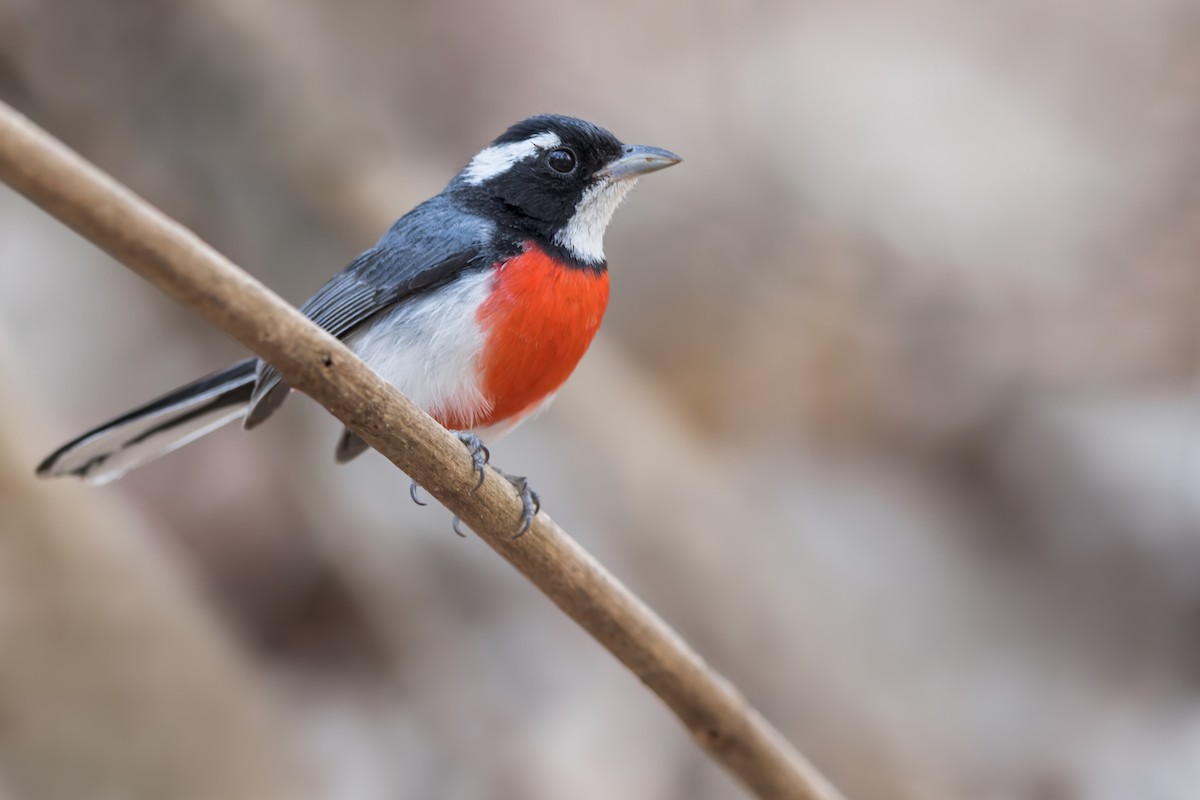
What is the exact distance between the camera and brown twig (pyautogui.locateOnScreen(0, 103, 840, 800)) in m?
1.42

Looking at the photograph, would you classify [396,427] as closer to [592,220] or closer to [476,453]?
[476,453]

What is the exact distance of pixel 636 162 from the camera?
2.77 m

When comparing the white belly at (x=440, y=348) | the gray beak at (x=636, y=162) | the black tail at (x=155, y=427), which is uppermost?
the gray beak at (x=636, y=162)

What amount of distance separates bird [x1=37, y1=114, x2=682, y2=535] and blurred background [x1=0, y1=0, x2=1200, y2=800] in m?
1.76

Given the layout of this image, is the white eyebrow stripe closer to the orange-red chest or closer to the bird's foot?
the orange-red chest

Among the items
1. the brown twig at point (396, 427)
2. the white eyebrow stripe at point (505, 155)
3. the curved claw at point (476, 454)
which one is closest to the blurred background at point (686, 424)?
the white eyebrow stripe at point (505, 155)

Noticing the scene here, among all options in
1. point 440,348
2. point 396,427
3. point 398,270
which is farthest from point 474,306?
point 396,427

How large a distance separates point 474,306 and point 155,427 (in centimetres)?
81

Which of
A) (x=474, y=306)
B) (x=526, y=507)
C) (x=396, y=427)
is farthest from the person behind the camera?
(x=474, y=306)

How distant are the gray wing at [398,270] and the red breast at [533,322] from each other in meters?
0.12

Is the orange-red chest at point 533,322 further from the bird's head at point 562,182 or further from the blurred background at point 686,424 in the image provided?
the blurred background at point 686,424

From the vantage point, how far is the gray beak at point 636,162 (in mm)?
2727

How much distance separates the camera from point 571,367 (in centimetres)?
273

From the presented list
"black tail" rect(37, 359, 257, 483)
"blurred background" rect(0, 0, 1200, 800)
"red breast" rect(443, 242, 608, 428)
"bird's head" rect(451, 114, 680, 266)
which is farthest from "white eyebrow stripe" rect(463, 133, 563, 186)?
"blurred background" rect(0, 0, 1200, 800)
